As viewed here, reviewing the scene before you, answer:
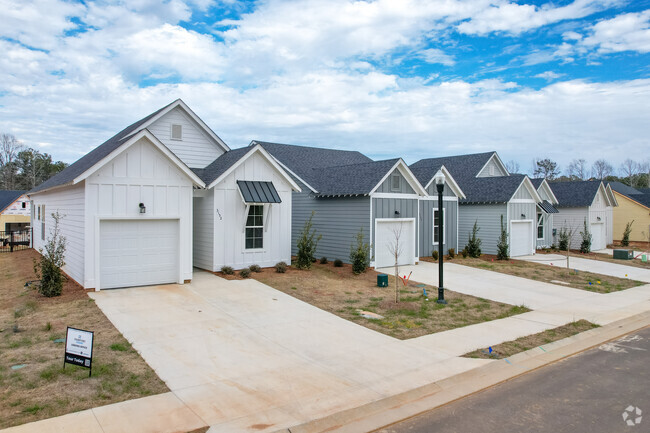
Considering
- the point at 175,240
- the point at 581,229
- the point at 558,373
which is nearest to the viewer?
the point at 558,373

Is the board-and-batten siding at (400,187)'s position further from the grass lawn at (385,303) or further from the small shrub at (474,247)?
the small shrub at (474,247)

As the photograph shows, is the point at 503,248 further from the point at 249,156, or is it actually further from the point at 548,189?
the point at 249,156

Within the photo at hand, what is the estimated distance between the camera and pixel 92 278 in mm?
12555

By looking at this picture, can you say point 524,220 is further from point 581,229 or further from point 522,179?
point 581,229

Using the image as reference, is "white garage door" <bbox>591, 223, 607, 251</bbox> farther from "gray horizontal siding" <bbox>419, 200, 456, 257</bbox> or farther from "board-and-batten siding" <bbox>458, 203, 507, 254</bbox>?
"gray horizontal siding" <bbox>419, 200, 456, 257</bbox>

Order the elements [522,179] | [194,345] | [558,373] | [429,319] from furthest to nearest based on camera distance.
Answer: [522,179] → [429,319] → [194,345] → [558,373]

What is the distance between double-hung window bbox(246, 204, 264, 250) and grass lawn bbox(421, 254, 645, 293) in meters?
9.44

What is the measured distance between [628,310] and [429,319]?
6.36m

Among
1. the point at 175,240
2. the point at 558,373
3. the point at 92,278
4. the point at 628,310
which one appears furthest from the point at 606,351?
the point at 92,278

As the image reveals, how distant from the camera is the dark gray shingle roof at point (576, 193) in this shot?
30438 millimetres

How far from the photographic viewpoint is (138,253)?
13.5m

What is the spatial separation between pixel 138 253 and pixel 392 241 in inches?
423

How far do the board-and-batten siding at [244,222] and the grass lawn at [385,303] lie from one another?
2.51 ft

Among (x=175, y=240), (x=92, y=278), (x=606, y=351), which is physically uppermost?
(x=175, y=240)
